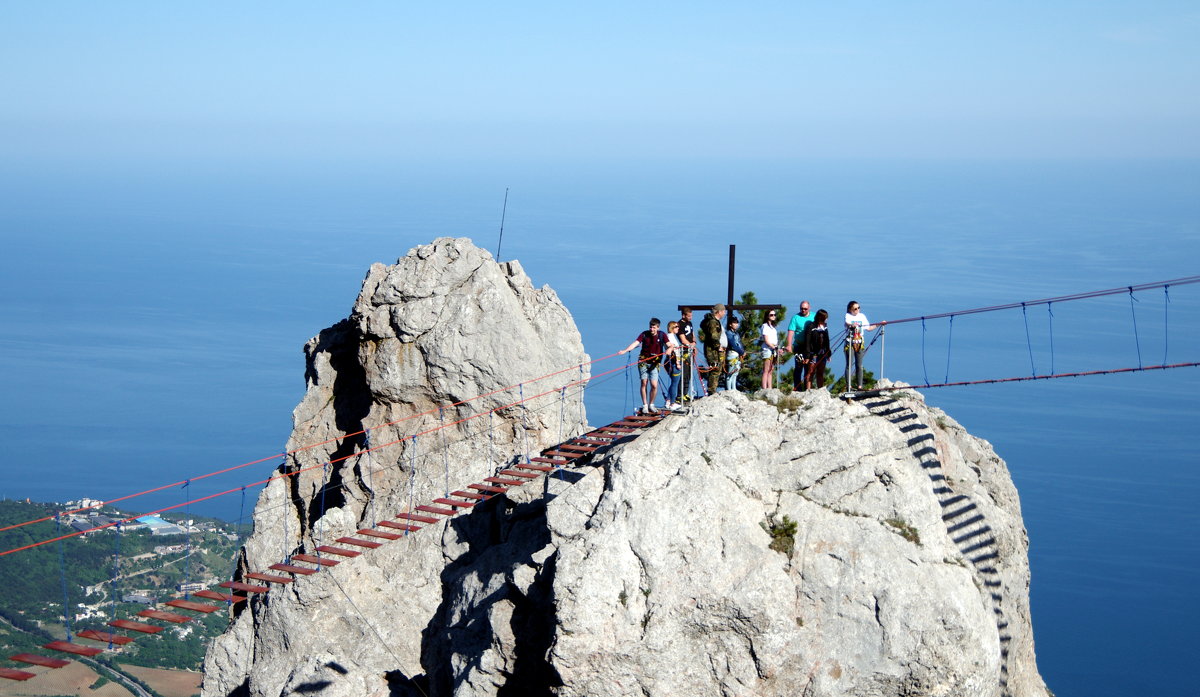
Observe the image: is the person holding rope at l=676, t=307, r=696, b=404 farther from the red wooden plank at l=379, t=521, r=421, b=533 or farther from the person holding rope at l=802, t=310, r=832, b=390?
the red wooden plank at l=379, t=521, r=421, b=533

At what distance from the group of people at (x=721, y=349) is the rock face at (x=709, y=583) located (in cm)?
151

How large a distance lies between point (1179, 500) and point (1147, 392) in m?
43.7

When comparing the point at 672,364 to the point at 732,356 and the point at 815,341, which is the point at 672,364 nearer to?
the point at 732,356

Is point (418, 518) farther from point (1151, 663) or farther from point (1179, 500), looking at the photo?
point (1179, 500)

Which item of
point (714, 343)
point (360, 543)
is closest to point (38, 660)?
point (360, 543)

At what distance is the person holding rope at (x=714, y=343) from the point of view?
895 inches

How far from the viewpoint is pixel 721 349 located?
22.9m

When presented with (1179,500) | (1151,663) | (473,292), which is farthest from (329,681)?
(1179,500)

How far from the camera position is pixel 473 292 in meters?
26.9

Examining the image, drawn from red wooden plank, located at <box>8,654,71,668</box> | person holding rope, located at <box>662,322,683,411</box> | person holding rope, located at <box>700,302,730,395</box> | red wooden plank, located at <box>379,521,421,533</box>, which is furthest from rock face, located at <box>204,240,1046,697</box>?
red wooden plank, located at <box>8,654,71,668</box>

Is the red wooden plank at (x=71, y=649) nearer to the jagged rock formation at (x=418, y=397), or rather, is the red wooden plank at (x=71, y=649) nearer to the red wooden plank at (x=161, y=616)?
the red wooden plank at (x=161, y=616)

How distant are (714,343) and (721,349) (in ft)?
0.62

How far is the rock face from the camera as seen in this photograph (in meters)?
17.3

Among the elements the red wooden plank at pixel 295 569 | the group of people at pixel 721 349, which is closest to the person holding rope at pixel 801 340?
the group of people at pixel 721 349
